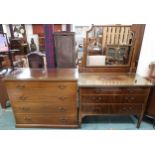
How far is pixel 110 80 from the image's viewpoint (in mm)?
1776

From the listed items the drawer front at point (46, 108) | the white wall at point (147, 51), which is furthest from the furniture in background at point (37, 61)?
the white wall at point (147, 51)

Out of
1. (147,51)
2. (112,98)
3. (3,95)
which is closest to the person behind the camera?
(112,98)

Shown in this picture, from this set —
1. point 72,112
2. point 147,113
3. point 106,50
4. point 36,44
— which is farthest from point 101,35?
point 36,44

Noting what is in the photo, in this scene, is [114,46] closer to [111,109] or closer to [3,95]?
[111,109]

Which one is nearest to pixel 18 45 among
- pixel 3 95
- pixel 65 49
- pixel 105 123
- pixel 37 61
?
pixel 3 95

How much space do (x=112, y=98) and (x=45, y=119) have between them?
3.43ft

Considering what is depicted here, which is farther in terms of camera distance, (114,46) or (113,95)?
(114,46)

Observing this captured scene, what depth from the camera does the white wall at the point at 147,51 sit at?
1799 millimetres

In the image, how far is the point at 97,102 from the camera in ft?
5.58

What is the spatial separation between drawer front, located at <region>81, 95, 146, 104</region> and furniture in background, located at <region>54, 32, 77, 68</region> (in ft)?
2.04

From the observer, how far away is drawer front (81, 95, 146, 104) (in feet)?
5.48

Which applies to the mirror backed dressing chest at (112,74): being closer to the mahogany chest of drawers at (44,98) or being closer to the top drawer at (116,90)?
the top drawer at (116,90)

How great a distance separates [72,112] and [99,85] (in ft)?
1.89

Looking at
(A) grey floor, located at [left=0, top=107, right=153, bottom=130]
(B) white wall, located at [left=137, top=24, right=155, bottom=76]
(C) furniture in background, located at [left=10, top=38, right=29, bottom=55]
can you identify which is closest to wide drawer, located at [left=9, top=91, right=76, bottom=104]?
(A) grey floor, located at [left=0, top=107, right=153, bottom=130]
